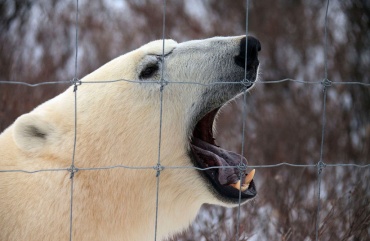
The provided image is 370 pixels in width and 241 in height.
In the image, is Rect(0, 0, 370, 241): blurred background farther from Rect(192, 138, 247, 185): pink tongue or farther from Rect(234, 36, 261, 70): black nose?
Rect(234, 36, 261, 70): black nose

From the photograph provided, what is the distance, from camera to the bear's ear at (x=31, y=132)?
229 cm

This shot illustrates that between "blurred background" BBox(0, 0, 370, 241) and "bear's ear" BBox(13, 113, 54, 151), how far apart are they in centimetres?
282

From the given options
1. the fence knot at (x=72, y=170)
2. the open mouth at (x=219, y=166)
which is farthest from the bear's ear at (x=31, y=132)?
the open mouth at (x=219, y=166)

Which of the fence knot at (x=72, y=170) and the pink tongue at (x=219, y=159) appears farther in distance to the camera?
the pink tongue at (x=219, y=159)

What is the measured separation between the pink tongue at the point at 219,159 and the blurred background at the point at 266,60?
8.30 feet

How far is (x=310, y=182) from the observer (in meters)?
5.59

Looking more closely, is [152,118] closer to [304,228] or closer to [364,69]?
[304,228]

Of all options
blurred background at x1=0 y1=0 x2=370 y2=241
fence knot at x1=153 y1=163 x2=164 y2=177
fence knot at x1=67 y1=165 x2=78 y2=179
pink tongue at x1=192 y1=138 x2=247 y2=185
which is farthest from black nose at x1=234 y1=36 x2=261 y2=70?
blurred background at x1=0 y1=0 x2=370 y2=241

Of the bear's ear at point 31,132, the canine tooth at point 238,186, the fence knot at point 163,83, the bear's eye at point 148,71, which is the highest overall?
the bear's eye at point 148,71

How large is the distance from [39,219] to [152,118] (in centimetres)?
51

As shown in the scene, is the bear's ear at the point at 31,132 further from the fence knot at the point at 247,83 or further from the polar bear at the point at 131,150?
the fence knot at the point at 247,83

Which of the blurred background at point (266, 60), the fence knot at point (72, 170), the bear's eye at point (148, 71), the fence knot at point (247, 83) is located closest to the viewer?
the fence knot at point (72, 170)

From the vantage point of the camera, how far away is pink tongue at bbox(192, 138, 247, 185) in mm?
2359

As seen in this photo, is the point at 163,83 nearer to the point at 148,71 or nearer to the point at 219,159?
the point at 148,71
